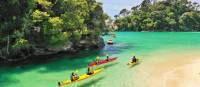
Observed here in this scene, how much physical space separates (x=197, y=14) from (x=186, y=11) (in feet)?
35.9

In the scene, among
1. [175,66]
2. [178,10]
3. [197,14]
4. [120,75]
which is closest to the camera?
[120,75]

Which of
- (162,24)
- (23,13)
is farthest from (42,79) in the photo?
(162,24)

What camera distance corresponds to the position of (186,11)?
160250 mm

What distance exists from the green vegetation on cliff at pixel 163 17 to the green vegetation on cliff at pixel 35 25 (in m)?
110

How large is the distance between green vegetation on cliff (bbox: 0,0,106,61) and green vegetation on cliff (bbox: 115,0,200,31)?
110 m

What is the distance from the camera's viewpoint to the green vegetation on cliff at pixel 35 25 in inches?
1404

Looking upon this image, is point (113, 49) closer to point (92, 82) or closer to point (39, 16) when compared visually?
point (39, 16)

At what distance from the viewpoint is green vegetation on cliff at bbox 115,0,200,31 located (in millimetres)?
149250

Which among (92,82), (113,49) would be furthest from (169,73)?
(113,49)

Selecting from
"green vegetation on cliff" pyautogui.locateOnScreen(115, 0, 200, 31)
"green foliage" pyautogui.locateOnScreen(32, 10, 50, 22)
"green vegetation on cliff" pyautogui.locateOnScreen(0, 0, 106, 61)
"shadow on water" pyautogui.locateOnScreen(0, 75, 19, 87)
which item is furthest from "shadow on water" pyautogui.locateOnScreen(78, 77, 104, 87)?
"green vegetation on cliff" pyautogui.locateOnScreen(115, 0, 200, 31)

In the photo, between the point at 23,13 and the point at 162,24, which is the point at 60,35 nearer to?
the point at 23,13

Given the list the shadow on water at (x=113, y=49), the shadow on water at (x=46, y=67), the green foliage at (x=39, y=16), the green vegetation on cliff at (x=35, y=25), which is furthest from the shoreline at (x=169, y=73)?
the green foliage at (x=39, y=16)

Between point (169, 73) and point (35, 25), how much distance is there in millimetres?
16789

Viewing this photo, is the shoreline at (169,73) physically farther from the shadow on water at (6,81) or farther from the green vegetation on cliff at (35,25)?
the shadow on water at (6,81)
